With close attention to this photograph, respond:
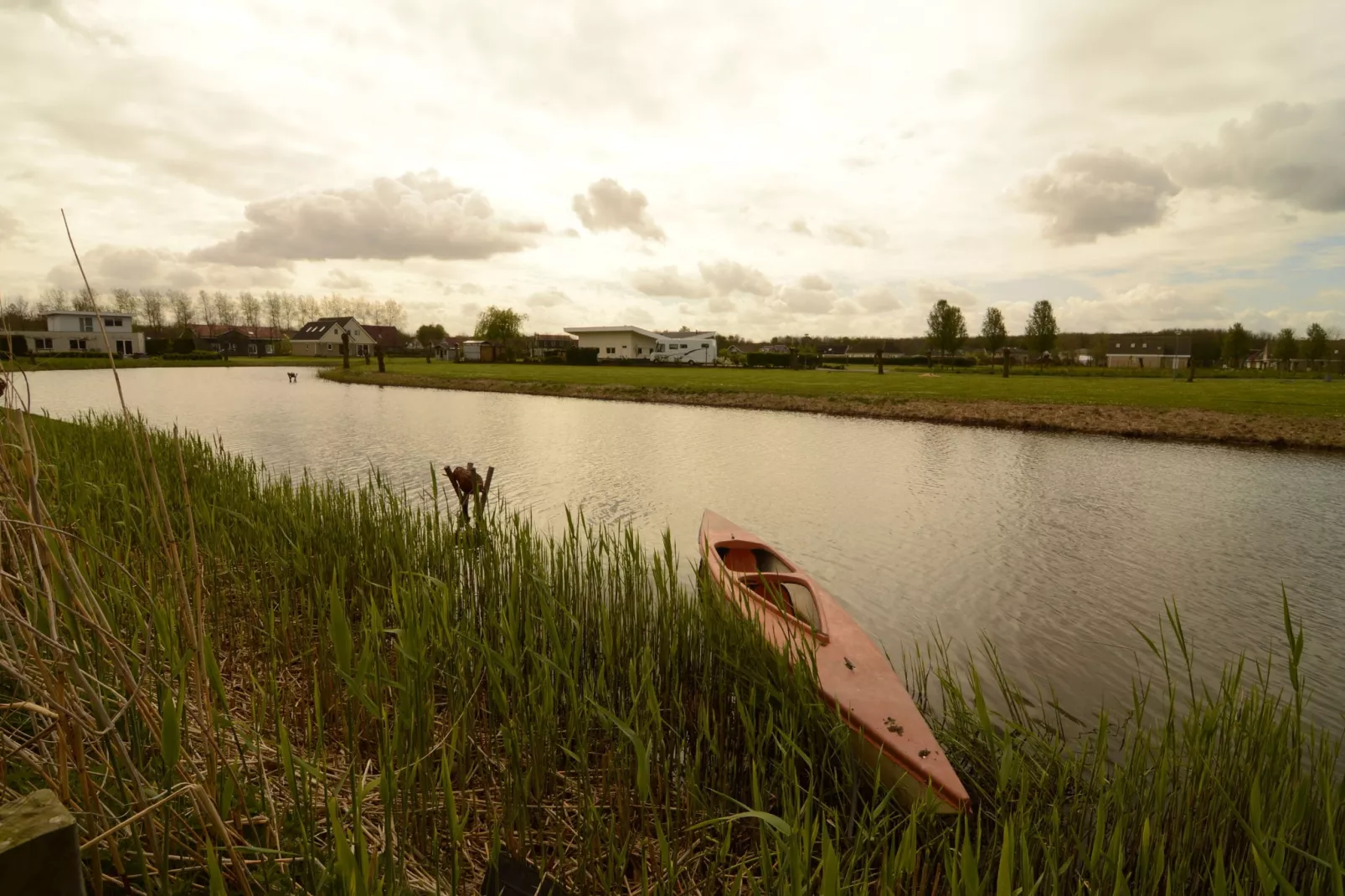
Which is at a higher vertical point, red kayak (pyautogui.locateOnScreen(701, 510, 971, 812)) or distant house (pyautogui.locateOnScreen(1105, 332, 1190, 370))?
distant house (pyautogui.locateOnScreen(1105, 332, 1190, 370))

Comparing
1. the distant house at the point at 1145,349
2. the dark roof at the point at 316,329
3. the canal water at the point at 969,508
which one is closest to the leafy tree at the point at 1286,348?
the distant house at the point at 1145,349

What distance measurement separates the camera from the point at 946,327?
6988 centimetres

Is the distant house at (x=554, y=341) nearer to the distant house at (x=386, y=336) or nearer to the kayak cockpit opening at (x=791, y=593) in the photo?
the distant house at (x=386, y=336)

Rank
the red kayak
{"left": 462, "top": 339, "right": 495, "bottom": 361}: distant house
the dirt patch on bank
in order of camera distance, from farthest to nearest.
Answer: {"left": 462, "top": 339, "right": 495, "bottom": 361}: distant house, the dirt patch on bank, the red kayak

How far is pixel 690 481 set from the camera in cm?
1496

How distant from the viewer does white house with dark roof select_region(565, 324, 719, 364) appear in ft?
249

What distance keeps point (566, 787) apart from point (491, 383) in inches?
1554

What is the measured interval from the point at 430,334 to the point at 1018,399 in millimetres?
87852

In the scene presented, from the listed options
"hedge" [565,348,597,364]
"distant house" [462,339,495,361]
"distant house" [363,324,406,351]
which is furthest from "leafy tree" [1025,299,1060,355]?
"distant house" [363,324,406,351]

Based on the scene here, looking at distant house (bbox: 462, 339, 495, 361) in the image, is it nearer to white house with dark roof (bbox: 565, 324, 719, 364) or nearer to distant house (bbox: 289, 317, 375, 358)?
white house with dark roof (bbox: 565, 324, 719, 364)

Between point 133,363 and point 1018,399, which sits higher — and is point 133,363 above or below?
above

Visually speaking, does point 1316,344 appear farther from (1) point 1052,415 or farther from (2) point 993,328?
(1) point 1052,415

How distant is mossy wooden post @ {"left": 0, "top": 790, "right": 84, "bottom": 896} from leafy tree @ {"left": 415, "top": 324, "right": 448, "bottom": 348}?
103560 millimetres

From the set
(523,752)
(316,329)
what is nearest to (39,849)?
(523,752)
